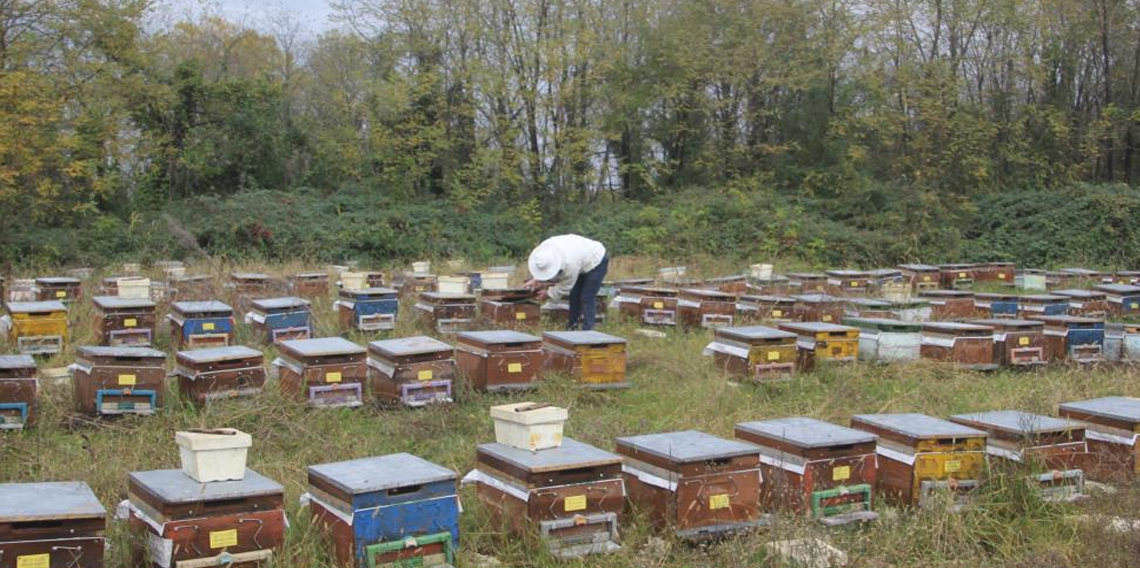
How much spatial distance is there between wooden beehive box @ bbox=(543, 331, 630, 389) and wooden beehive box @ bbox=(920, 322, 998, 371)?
9.53 feet

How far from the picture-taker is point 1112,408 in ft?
19.8

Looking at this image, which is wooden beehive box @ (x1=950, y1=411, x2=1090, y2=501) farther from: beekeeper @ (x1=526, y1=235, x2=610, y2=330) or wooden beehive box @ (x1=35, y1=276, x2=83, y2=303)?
wooden beehive box @ (x1=35, y1=276, x2=83, y2=303)

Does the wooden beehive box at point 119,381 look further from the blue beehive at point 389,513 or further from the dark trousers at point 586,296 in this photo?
the dark trousers at point 586,296

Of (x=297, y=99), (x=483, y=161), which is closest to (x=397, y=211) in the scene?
(x=483, y=161)

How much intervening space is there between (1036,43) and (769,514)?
2173 centimetres

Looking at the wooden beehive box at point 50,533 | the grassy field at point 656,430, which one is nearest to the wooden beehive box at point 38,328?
the grassy field at point 656,430

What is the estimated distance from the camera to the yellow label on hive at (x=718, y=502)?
15.4 feet

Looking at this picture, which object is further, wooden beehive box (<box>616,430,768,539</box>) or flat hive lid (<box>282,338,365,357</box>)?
flat hive lid (<box>282,338,365,357</box>)

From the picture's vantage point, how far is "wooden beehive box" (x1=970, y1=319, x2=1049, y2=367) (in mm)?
9148

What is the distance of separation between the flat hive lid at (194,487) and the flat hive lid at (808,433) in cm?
237

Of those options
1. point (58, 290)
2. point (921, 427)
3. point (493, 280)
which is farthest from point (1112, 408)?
point (58, 290)

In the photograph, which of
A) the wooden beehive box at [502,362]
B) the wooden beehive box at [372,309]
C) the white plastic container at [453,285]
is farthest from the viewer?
the white plastic container at [453,285]

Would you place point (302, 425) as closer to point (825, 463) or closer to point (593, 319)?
point (825, 463)

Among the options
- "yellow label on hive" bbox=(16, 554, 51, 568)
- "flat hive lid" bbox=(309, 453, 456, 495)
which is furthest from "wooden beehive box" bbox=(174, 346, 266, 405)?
"yellow label on hive" bbox=(16, 554, 51, 568)
